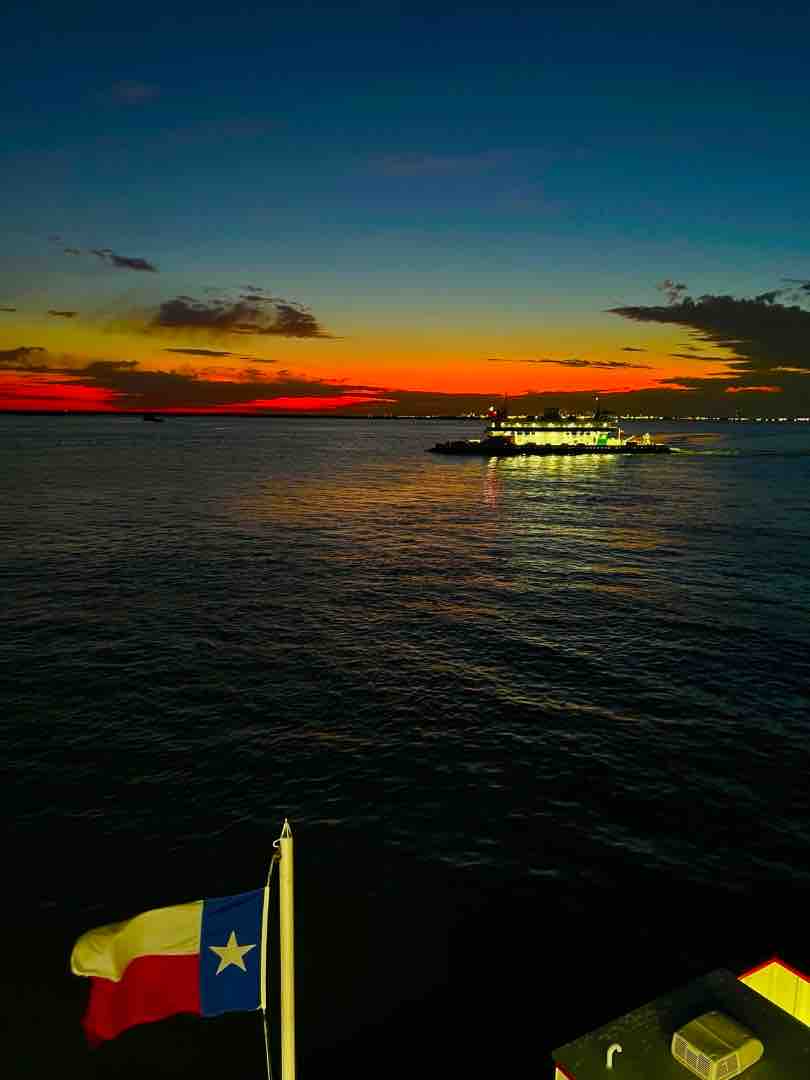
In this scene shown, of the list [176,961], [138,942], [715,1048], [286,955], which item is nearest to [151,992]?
[176,961]

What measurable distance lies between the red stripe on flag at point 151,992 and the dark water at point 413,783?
7313 mm

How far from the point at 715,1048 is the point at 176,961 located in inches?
303

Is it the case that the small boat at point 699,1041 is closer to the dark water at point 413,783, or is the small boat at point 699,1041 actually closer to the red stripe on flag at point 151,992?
the red stripe on flag at point 151,992

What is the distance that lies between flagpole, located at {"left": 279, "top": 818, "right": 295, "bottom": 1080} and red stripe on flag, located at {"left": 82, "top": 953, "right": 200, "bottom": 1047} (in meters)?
1.22

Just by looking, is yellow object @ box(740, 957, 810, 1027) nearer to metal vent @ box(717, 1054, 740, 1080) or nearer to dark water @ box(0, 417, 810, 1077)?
dark water @ box(0, 417, 810, 1077)

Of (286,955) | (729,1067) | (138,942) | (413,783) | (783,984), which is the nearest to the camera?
(286,955)

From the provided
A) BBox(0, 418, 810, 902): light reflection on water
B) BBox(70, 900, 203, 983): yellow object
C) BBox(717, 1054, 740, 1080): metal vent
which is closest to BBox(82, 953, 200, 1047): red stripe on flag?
BBox(70, 900, 203, 983): yellow object

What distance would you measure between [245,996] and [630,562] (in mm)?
58427

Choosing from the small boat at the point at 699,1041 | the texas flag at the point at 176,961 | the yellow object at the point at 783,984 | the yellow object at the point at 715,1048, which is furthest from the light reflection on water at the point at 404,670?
the texas flag at the point at 176,961

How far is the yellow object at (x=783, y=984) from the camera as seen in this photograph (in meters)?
13.7

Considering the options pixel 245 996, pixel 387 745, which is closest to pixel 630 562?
pixel 387 745

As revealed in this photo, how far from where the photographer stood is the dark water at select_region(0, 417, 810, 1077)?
55.7 feet

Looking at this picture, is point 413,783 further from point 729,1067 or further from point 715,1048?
point 729,1067

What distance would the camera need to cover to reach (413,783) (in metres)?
26.2
